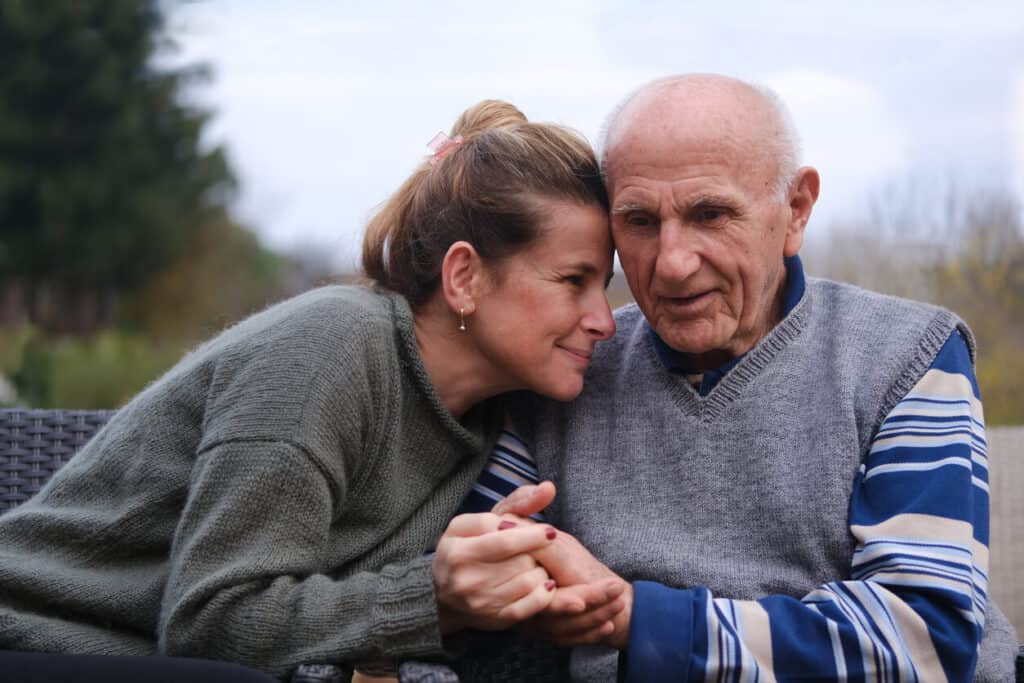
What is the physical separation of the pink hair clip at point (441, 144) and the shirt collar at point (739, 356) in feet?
2.11

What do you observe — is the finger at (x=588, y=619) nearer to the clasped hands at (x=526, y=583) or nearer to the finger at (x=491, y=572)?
the clasped hands at (x=526, y=583)

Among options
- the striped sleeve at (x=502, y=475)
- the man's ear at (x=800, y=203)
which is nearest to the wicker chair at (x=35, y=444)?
the striped sleeve at (x=502, y=475)

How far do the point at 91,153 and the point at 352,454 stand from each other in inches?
816

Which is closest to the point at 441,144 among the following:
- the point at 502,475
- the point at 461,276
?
the point at 461,276

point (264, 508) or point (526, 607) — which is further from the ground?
point (264, 508)

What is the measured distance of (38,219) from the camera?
806 inches

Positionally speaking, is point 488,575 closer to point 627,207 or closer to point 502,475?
point 502,475

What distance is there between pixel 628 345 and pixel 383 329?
24.8 inches

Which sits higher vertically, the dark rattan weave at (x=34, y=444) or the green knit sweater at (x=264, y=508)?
the green knit sweater at (x=264, y=508)

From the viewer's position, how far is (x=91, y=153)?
2097cm

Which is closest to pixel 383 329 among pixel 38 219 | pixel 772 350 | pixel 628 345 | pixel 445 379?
pixel 445 379

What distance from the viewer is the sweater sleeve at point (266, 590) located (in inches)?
73.3

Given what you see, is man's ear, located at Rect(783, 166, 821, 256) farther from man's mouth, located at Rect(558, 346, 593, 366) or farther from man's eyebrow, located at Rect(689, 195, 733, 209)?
man's mouth, located at Rect(558, 346, 593, 366)

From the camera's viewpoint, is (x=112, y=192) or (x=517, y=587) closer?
(x=517, y=587)
